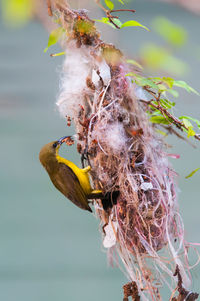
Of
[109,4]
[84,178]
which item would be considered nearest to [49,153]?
[84,178]

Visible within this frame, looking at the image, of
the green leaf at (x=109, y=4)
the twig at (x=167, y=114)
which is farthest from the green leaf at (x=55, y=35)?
the twig at (x=167, y=114)

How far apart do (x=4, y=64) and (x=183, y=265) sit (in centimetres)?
178

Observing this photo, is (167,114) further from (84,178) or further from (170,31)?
(170,31)

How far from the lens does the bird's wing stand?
1347 millimetres

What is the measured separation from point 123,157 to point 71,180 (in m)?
0.19

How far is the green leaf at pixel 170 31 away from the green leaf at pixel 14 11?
0.43 feet

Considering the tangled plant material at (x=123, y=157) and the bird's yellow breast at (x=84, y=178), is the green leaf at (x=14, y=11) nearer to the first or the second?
the tangled plant material at (x=123, y=157)

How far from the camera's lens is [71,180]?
4.56ft

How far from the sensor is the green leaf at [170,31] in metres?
0.47

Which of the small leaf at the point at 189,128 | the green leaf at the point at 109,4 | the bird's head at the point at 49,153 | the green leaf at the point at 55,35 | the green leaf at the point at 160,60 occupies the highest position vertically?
the green leaf at the point at 55,35

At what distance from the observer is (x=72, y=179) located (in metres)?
1.39

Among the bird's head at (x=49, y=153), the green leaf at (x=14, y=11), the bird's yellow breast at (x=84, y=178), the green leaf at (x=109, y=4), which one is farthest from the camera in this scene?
the bird's head at (x=49, y=153)

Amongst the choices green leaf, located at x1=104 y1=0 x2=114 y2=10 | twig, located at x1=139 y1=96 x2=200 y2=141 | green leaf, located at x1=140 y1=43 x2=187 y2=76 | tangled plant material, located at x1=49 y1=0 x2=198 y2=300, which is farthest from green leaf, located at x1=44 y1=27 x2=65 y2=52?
green leaf, located at x1=140 y1=43 x2=187 y2=76

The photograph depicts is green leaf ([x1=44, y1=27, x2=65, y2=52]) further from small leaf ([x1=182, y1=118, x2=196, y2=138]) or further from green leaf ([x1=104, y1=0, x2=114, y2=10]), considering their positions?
small leaf ([x1=182, y1=118, x2=196, y2=138])
